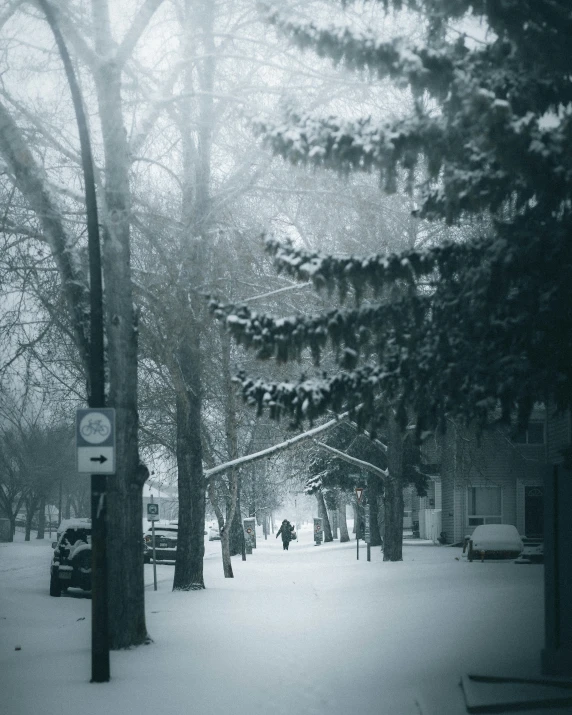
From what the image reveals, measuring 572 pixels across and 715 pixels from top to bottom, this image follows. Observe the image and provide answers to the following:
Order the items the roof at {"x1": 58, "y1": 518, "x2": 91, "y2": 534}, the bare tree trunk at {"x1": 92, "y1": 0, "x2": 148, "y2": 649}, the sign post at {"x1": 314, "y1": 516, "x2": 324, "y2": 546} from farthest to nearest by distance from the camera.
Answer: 1. the sign post at {"x1": 314, "y1": 516, "x2": 324, "y2": 546}
2. the roof at {"x1": 58, "y1": 518, "x2": 91, "y2": 534}
3. the bare tree trunk at {"x1": 92, "y1": 0, "x2": 148, "y2": 649}

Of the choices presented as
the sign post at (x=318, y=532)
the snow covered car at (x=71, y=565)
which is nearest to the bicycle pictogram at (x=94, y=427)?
the snow covered car at (x=71, y=565)

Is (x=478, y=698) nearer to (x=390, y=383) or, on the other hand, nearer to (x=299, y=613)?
(x=390, y=383)

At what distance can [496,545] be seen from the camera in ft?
101

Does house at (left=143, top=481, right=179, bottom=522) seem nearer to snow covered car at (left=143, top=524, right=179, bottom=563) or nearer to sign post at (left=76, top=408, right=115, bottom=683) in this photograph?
snow covered car at (left=143, top=524, right=179, bottom=563)

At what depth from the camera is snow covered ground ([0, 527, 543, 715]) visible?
31.4 feet

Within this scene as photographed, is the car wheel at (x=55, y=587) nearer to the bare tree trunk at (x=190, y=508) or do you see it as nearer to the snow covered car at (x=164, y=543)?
the bare tree trunk at (x=190, y=508)

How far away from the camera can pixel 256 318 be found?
29.5 ft

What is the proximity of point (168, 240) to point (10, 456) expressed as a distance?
64.0 meters

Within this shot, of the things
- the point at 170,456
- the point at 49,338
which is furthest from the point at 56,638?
the point at 170,456

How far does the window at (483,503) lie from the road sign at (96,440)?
3321 cm

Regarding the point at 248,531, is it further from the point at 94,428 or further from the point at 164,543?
the point at 94,428

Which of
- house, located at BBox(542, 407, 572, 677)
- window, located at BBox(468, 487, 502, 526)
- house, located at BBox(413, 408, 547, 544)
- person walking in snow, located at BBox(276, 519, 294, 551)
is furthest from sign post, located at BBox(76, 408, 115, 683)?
person walking in snow, located at BBox(276, 519, 294, 551)

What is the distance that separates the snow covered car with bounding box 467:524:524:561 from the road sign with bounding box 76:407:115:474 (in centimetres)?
2178

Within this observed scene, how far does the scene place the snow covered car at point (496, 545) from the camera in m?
30.7
